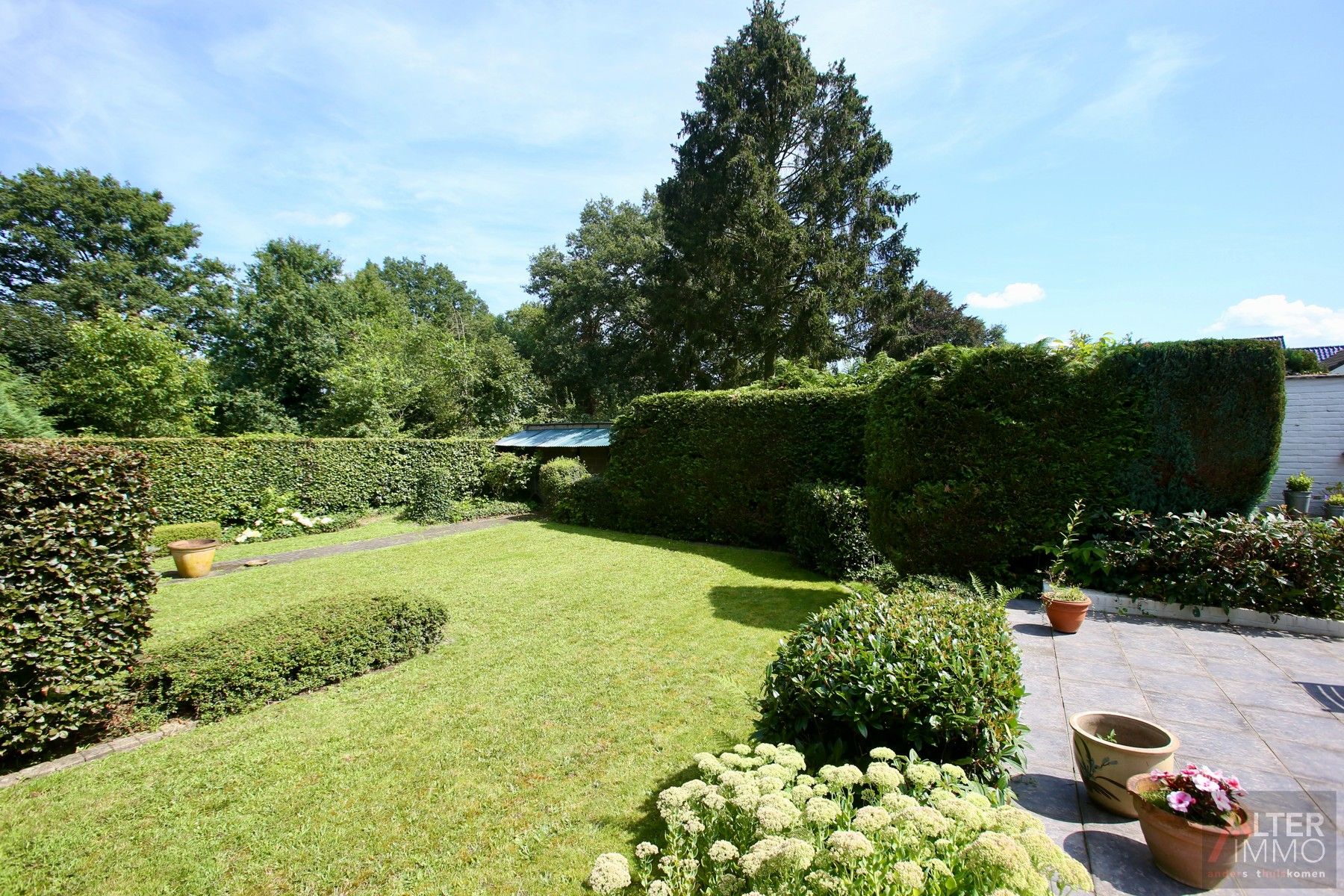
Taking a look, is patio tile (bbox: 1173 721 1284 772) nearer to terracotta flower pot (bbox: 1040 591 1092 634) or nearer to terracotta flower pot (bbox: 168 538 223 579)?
terracotta flower pot (bbox: 1040 591 1092 634)

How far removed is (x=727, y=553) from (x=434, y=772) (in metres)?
7.56

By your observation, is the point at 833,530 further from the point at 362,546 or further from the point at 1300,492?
the point at 362,546

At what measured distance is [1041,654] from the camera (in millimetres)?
4480

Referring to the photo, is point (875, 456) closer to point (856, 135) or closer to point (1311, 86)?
point (1311, 86)

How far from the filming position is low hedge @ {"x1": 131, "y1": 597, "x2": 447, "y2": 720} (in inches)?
169

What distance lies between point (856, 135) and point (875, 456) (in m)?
15.4

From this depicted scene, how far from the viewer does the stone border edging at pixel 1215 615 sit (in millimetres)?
4812

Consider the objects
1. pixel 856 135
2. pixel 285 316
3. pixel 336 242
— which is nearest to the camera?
pixel 856 135

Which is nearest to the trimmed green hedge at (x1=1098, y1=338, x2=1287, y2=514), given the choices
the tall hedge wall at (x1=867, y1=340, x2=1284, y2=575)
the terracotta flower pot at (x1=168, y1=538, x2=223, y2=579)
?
the tall hedge wall at (x1=867, y1=340, x2=1284, y2=575)

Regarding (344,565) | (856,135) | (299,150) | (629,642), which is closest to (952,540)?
(629,642)

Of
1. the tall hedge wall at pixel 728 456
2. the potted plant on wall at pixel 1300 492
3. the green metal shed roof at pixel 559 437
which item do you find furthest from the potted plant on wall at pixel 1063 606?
the green metal shed roof at pixel 559 437

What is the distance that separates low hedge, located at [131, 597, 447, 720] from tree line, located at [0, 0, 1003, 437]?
919cm

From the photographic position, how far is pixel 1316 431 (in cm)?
909

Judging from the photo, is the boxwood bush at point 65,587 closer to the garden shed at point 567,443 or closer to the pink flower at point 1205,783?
the pink flower at point 1205,783
